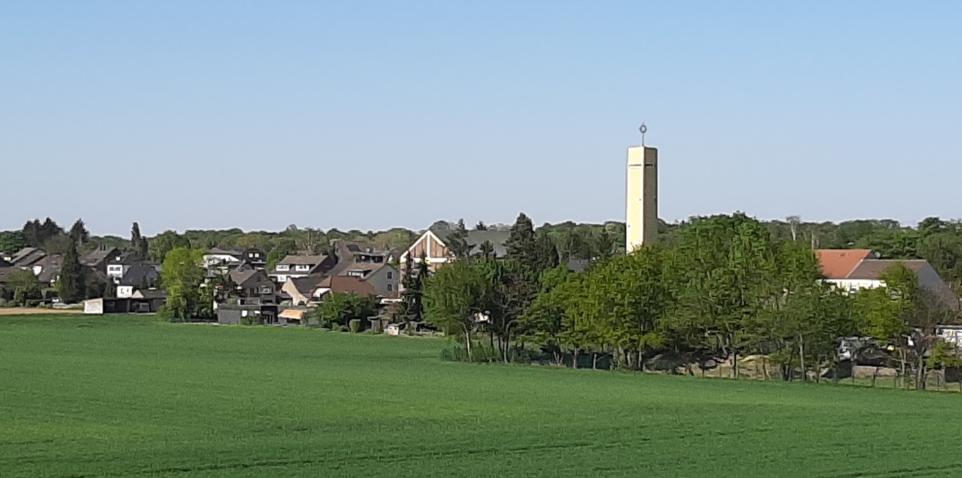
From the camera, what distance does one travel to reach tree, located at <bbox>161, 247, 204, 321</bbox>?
129000 mm

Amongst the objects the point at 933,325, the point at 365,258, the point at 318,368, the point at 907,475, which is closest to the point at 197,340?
the point at 318,368

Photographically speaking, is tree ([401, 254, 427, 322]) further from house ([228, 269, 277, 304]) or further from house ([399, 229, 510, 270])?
house ([399, 229, 510, 270])

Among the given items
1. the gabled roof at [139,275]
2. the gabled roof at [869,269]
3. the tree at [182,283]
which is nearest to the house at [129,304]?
the tree at [182,283]

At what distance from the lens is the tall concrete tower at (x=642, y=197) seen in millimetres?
92812

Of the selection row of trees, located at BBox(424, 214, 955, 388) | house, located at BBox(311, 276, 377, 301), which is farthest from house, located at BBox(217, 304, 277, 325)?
row of trees, located at BBox(424, 214, 955, 388)

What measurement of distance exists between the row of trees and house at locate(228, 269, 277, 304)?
57.7 m

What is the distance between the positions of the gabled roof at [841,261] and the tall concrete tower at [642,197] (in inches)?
610

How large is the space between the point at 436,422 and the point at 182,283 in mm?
100099

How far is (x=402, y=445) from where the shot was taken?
1170 inches

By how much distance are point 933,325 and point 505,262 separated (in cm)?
2948

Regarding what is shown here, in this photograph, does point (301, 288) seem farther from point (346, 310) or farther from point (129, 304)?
point (346, 310)

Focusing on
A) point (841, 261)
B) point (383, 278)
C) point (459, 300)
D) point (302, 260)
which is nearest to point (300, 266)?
point (302, 260)

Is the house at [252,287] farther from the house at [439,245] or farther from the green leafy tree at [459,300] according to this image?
the green leafy tree at [459,300]

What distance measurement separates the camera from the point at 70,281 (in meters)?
158
